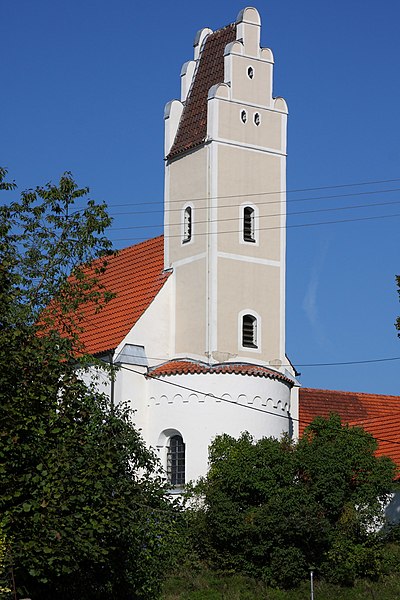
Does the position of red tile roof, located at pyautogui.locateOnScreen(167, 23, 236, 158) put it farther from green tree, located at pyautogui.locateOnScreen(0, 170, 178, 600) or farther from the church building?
green tree, located at pyautogui.locateOnScreen(0, 170, 178, 600)

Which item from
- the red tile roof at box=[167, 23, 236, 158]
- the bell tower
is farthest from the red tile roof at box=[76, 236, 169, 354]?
the red tile roof at box=[167, 23, 236, 158]

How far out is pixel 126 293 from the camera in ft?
154

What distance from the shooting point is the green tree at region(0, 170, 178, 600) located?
23.2 meters

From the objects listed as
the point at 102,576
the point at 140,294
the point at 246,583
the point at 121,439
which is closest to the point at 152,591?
Answer: the point at 102,576

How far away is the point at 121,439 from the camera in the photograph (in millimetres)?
27938

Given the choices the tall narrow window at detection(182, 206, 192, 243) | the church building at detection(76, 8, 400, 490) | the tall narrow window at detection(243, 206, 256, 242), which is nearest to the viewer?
the church building at detection(76, 8, 400, 490)

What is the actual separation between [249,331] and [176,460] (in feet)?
16.0

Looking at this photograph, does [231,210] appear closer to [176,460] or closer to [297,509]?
[176,460]

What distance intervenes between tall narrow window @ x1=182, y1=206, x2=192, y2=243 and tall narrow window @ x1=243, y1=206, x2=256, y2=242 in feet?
6.18

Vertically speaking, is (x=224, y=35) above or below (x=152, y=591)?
above

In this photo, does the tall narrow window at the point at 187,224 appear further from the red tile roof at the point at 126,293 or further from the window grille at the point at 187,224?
the red tile roof at the point at 126,293

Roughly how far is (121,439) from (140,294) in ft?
59.2

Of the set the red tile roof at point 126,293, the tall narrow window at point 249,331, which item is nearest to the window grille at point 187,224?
the red tile roof at point 126,293

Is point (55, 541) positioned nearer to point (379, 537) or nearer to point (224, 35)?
point (379, 537)
